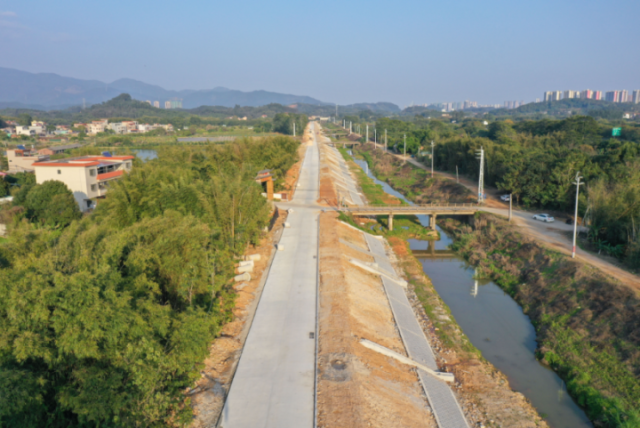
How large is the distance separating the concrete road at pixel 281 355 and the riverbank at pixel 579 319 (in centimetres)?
953

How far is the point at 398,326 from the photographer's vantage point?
58.4 ft

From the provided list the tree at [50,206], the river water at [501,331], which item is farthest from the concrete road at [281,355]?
the tree at [50,206]

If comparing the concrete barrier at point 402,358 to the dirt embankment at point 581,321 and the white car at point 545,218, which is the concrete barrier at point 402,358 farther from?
the white car at point 545,218

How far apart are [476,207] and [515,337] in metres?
18.0

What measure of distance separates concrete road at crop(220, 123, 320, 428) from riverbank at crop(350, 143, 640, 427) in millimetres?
9525

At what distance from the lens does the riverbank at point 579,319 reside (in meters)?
14.1

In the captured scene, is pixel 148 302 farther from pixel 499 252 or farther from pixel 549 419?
pixel 499 252

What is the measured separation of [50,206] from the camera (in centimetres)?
3077

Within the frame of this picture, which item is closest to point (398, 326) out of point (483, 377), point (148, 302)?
point (483, 377)

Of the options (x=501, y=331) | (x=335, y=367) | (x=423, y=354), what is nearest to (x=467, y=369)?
(x=423, y=354)

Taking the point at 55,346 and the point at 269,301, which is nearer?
the point at 55,346

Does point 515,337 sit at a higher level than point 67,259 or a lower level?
lower

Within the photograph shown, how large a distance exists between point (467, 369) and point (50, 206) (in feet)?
98.6

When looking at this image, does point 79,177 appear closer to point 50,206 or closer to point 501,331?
point 50,206
